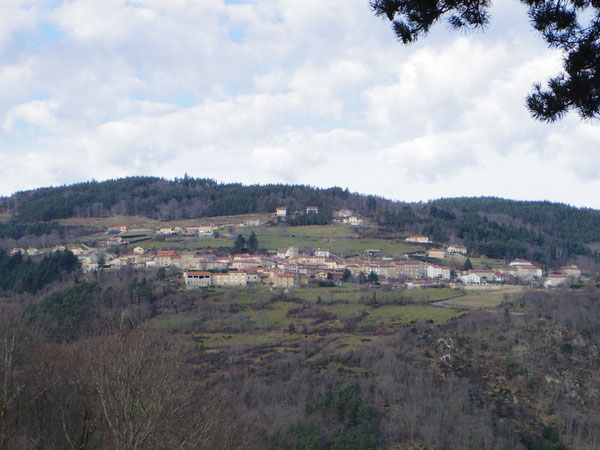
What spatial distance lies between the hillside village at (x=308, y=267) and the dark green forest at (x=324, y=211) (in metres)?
9.23

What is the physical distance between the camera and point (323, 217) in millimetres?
89250

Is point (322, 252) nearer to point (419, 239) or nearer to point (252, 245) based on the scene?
point (252, 245)

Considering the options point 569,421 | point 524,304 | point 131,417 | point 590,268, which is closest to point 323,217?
point 590,268

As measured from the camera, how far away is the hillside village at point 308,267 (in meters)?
55.4

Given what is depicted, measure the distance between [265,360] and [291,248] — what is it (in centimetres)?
3548

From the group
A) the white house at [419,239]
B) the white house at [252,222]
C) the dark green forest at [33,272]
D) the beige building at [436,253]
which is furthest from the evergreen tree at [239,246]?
Result: the white house at [419,239]

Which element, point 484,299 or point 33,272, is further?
point 33,272

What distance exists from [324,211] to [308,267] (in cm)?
3196

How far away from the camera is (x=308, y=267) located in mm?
60750

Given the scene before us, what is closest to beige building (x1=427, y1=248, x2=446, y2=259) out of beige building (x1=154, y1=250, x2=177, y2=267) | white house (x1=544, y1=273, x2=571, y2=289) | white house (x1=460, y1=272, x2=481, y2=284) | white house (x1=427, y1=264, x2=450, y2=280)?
white house (x1=427, y1=264, x2=450, y2=280)

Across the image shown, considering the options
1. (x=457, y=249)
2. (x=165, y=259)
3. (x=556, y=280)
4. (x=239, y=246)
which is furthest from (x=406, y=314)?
(x=457, y=249)

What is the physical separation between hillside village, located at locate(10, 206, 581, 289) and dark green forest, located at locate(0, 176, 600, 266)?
923cm

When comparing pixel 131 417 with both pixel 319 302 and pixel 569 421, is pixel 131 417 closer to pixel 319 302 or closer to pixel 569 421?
pixel 569 421

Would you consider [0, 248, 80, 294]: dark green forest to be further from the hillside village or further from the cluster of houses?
the cluster of houses
